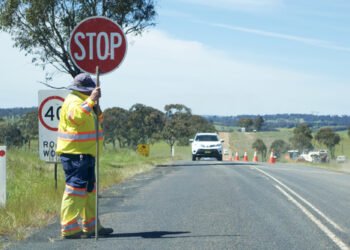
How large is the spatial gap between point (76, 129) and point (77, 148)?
231 millimetres

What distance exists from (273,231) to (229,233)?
616mm

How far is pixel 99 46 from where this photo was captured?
308 inches

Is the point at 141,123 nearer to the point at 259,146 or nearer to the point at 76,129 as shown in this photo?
the point at 259,146

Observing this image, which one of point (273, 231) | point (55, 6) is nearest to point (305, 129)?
point (55, 6)

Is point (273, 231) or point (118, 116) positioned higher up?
point (118, 116)

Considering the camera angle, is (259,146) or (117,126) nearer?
(117,126)

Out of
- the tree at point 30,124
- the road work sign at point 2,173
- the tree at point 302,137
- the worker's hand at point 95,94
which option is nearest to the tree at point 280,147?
the tree at point 302,137

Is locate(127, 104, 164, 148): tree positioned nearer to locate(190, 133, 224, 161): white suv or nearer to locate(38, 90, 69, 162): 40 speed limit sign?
locate(190, 133, 224, 161): white suv

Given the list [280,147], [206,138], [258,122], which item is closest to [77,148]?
[206,138]

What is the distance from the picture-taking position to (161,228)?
28.5 feet

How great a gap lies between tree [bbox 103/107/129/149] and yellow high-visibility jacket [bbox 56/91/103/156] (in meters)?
63.7

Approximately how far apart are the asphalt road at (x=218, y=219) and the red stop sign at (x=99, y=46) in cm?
214

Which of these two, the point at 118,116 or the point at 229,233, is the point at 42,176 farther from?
the point at 118,116

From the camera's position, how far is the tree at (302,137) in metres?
94.8
